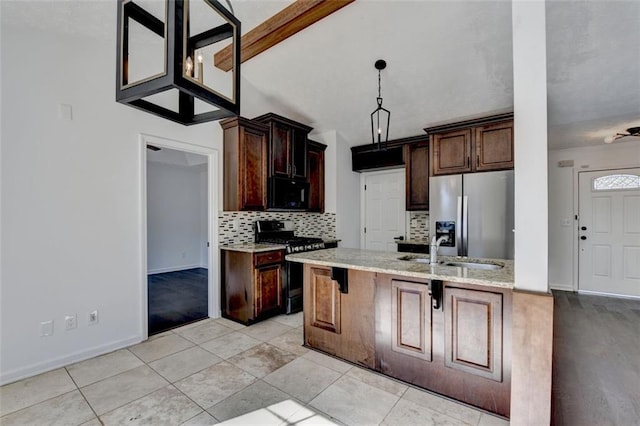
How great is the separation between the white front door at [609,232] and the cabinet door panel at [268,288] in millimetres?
5173

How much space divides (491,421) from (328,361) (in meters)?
1.23

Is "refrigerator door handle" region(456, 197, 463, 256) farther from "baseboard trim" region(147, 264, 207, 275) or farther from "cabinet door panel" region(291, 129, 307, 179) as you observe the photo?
"baseboard trim" region(147, 264, 207, 275)


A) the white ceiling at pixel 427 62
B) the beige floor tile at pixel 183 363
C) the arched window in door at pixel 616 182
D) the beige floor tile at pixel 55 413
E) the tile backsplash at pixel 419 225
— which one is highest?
the white ceiling at pixel 427 62

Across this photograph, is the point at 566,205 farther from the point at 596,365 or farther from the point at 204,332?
the point at 204,332

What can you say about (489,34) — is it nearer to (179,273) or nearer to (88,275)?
(88,275)

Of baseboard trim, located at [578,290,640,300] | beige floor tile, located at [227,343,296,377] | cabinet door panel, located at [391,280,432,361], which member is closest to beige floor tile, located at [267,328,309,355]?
beige floor tile, located at [227,343,296,377]

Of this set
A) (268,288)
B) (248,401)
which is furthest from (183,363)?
(268,288)

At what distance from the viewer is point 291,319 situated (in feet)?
11.9

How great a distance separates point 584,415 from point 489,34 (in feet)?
10.4

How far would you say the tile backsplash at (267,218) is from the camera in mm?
3832

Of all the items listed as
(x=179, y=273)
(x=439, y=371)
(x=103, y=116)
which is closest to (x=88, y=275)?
(x=103, y=116)

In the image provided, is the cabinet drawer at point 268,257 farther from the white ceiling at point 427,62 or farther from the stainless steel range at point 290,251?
the white ceiling at point 427,62

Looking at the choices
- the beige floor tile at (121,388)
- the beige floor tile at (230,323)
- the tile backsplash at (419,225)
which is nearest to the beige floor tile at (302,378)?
the beige floor tile at (121,388)

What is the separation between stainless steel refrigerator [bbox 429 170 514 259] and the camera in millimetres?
3365
